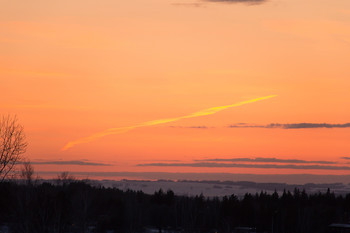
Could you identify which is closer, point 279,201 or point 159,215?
point 159,215

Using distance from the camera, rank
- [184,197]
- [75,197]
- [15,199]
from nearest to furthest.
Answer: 1. [15,199]
2. [75,197]
3. [184,197]

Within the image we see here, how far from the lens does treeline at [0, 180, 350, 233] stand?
10600cm

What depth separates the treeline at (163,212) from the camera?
106 meters

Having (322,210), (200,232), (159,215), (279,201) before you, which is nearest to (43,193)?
(200,232)

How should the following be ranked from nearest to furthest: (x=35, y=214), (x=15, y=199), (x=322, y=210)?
(x=35, y=214), (x=15, y=199), (x=322, y=210)

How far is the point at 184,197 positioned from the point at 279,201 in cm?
3683

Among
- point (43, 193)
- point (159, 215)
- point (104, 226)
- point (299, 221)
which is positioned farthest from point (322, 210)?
point (43, 193)

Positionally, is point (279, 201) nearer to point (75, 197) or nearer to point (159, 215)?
point (159, 215)

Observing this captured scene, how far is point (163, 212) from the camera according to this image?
170m

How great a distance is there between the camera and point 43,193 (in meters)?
103

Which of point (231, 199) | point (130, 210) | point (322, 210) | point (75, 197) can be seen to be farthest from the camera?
point (231, 199)

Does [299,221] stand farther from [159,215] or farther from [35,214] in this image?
[35,214]

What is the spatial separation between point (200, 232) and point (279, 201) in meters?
49.4

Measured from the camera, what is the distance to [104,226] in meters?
146
